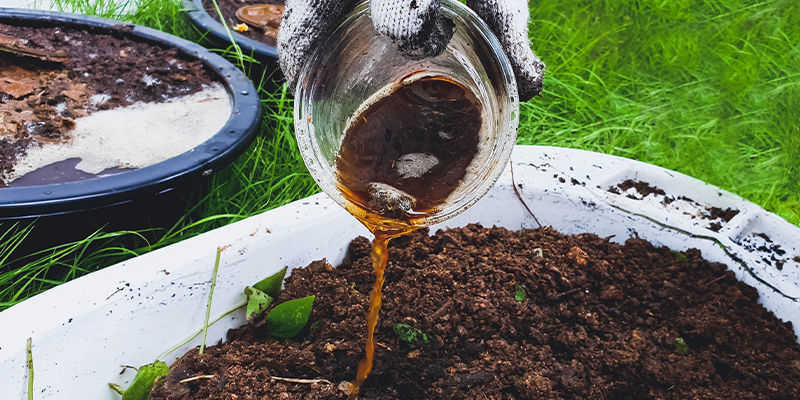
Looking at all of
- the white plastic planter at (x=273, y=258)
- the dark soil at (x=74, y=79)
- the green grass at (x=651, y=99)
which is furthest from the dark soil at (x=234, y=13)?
the white plastic planter at (x=273, y=258)

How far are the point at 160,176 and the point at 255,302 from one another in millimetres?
467

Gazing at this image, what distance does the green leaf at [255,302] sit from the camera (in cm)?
137

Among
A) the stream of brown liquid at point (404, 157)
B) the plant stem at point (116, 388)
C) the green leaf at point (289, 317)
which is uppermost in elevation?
the stream of brown liquid at point (404, 157)

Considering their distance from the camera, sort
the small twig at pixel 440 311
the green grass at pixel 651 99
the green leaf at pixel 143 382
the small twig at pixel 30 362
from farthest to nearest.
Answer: the green grass at pixel 651 99 < the small twig at pixel 440 311 < the green leaf at pixel 143 382 < the small twig at pixel 30 362

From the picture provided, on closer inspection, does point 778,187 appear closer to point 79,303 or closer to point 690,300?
point 690,300

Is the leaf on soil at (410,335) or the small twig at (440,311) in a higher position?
the small twig at (440,311)

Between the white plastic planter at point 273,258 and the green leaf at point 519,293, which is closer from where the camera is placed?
the white plastic planter at point 273,258

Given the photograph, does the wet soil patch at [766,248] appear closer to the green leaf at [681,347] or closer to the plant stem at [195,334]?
the green leaf at [681,347]

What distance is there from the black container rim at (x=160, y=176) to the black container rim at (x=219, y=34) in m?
0.20

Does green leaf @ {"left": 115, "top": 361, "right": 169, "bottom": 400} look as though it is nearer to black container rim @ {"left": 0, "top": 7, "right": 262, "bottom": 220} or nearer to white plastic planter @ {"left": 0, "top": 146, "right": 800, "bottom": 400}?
white plastic planter @ {"left": 0, "top": 146, "right": 800, "bottom": 400}

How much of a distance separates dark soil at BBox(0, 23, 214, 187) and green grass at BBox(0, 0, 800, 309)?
310 mm

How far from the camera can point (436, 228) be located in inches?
65.2

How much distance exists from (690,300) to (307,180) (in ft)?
3.77

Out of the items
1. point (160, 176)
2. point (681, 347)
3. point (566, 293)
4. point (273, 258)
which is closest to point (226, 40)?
point (160, 176)
